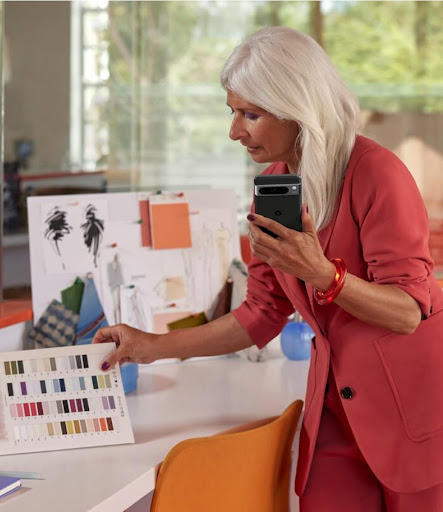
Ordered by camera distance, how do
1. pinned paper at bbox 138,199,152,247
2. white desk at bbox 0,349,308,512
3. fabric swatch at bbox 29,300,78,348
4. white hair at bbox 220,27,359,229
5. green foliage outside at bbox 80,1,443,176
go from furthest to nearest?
green foliage outside at bbox 80,1,443,176
pinned paper at bbox 138,199,152,247
fabric swatch at bbox 29,300,78,348
white hair at bbox 220,27,359,229
white desk at bbox 0,349,308,512

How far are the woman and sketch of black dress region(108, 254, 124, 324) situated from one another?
2.21ft

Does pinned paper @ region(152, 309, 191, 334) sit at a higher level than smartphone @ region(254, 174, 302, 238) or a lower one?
lower

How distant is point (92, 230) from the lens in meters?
2.20

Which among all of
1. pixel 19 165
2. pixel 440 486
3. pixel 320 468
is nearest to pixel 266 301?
pixel 320 468

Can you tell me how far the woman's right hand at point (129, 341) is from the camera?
1755mm

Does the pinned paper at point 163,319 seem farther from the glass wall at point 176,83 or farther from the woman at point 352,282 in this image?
the glass wall at point 176,83

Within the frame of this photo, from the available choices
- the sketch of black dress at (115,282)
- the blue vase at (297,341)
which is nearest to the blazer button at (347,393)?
the blue vase at (297,341)

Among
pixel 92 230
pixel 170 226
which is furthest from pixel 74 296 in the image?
pixel 170 226

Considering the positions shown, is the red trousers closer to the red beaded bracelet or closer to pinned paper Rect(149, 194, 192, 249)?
the red beaded bracelet

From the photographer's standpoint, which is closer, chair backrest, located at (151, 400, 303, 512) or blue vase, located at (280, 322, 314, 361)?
chair backrest, located at (151, 400, 303, 512)

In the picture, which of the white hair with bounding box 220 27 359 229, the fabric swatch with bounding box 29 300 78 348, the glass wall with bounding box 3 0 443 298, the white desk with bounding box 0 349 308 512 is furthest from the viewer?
the glass wall with bounding box 3 0 443 298

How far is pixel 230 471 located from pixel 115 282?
800 mm

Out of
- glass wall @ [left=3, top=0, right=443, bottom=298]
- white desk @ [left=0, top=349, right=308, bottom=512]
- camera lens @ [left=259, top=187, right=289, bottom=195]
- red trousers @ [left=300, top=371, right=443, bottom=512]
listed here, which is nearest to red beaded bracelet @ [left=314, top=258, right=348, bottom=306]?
camera lens @ [left=259, top=187, right=289, bottom=195]

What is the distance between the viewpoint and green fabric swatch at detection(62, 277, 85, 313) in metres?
2.14
